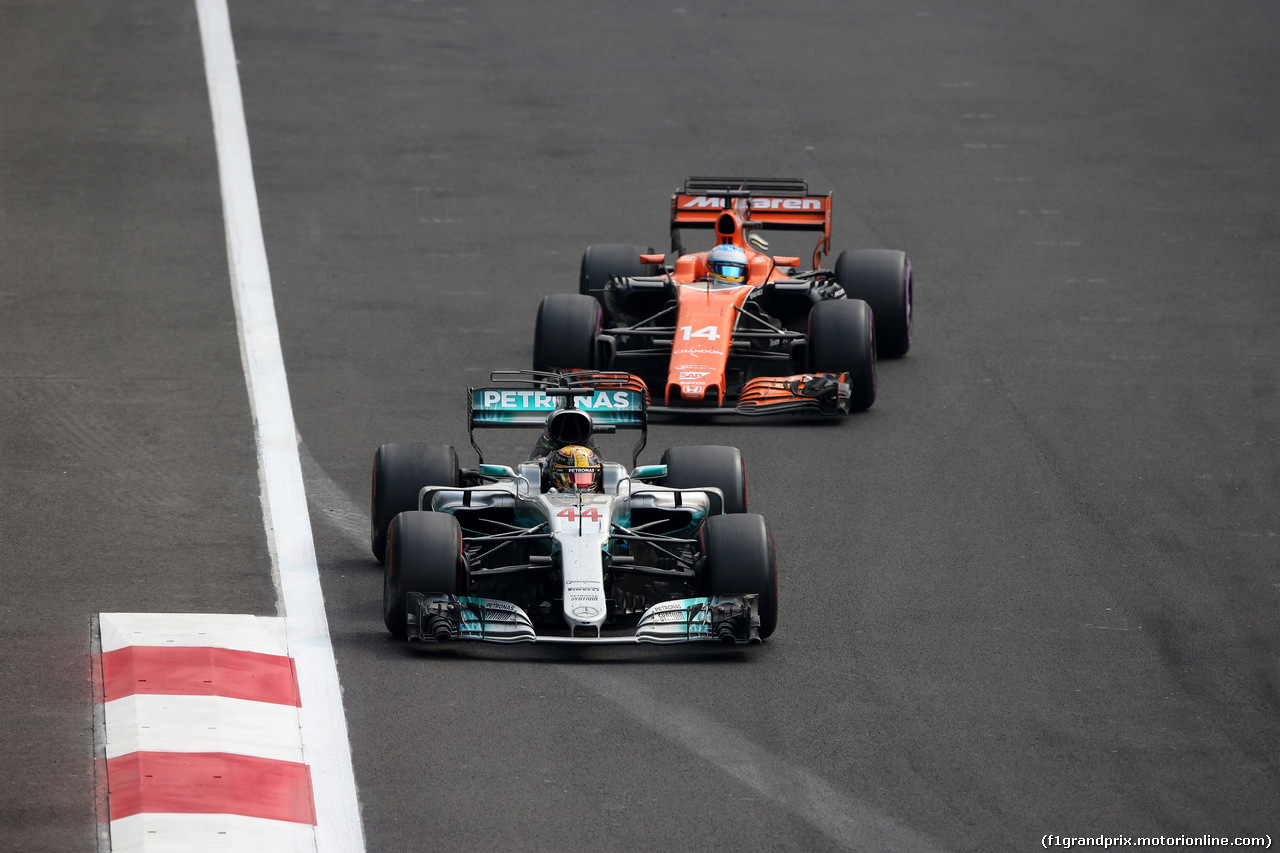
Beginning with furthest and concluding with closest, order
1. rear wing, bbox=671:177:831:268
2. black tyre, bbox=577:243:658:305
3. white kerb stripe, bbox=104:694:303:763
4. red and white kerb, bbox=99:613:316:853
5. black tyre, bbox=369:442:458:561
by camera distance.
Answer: black tyre, bbox=577:243:658:305 → rear wing, bbox=671:177:831:268 → black tyre, bbox=369:442:458:561 → white kerb stripe, bbox=104:694:303:763 → red and white kerb, bbox=99:613:316:853

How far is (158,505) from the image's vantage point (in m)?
14.4

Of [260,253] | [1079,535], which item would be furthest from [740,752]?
[260,253]

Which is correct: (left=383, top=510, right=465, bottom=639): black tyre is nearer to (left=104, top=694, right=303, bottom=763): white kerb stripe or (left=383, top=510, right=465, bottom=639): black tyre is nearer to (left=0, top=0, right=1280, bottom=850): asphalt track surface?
(left=0, top=0, right=1280, bottom=850): asphalt track surface

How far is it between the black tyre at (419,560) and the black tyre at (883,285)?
8032 millimetres

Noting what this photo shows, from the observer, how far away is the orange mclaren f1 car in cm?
1717

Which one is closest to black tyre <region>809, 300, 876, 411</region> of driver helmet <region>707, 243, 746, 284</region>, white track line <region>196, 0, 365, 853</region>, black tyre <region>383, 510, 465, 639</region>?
driver helmet <region>707, 243, 746, 284</region>

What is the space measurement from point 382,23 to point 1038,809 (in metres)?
24.5

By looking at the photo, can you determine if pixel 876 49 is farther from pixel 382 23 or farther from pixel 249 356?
pixel 249 356

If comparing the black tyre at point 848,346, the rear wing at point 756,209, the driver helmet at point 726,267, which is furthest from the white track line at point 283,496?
the black tyre at point 848,346

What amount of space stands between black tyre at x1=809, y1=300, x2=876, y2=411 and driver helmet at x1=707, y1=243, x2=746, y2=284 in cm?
112

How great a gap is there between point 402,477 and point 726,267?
6087mm

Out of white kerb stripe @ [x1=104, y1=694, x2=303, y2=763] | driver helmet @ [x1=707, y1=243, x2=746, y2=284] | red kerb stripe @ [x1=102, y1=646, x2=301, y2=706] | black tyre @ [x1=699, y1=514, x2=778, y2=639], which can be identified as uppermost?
driver helmet @ [x1=707, y1=243, x2=746, y2=284]

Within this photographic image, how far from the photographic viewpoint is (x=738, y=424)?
55.9 feet

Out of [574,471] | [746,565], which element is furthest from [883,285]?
[746,565]
